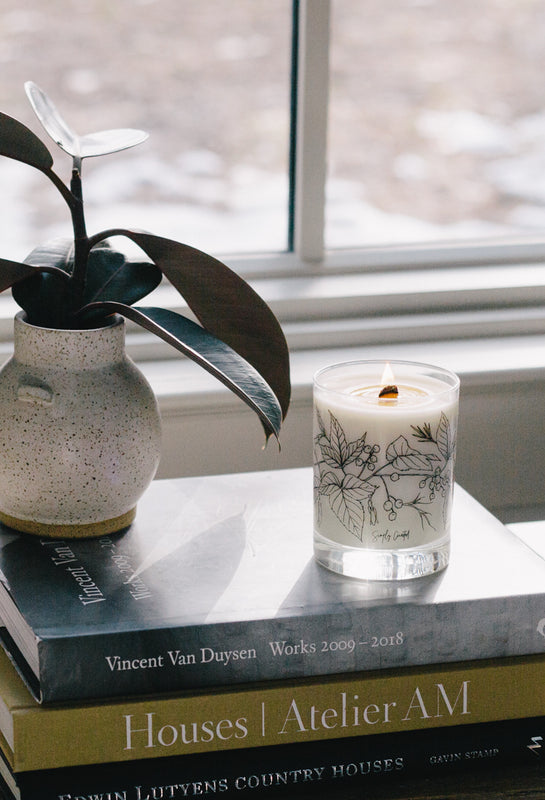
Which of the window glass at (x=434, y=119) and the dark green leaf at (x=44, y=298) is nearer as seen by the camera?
the dark green leaf at (x=44, y=298)

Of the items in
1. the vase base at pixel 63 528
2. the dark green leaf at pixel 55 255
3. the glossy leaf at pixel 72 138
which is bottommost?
the vase base at pixel 63 528

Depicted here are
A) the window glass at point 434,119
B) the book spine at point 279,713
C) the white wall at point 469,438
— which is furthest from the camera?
the window glass at point 434,119

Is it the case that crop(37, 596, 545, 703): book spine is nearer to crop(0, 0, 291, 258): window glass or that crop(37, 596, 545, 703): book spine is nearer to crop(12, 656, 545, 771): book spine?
crop(12, 656, 545, 771): book spine

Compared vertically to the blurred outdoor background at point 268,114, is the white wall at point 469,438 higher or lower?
lower

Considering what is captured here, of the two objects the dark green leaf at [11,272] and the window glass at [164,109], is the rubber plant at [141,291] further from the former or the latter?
the window glass at [164,109]

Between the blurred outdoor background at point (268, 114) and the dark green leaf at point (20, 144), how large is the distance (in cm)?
46

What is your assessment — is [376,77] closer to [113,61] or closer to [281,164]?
[281,164]

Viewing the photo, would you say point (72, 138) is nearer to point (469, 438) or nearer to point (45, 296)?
point (45, 296)

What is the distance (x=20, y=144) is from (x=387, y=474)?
0.92ft

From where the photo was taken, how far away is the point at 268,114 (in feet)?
3.73

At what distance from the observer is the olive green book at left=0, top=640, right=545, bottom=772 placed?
561 millimetres

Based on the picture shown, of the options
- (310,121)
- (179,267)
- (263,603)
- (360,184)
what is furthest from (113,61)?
(263,603)

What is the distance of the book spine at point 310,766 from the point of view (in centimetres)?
57

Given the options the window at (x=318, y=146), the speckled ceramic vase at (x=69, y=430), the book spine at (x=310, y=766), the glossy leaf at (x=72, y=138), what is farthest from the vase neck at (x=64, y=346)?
the window at (x=318, y=146)
